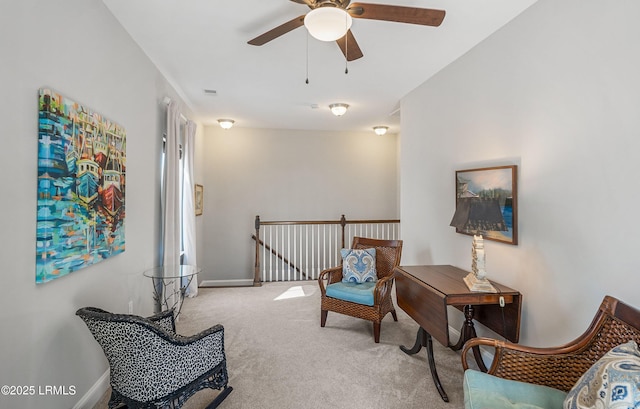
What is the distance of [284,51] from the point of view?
2.77 m

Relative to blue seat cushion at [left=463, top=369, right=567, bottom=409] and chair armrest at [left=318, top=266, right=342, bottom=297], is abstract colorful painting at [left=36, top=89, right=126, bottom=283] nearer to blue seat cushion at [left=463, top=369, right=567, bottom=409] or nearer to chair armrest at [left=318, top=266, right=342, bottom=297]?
chair armrest at [left=318, top=266, right=342, bottom=297]

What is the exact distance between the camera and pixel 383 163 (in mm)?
6184

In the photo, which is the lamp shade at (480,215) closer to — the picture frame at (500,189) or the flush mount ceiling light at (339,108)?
the picture frame at (500,189)

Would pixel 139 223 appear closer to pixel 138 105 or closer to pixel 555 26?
pixel 138 105

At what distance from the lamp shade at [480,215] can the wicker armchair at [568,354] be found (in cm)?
67

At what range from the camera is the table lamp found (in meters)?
1.99

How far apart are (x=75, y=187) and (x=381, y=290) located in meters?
2.55

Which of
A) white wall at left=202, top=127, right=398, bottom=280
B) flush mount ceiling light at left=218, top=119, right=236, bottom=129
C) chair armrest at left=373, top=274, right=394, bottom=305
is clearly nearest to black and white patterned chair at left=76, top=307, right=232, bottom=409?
chair armrest at left=373, top=274, right=394, bottom=305

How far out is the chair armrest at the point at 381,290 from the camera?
2.92 metres

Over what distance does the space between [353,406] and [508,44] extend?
286 centimetres

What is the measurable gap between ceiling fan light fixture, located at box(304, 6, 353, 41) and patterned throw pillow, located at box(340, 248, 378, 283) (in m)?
2.30

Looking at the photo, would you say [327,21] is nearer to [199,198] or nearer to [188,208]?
[188,208]

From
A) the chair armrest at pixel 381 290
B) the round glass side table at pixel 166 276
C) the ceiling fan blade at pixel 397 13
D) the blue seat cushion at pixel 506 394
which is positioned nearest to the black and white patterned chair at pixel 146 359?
the round glass side table at pixel 166 276

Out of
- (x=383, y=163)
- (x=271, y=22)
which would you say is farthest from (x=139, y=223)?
(x=383, y=163)
